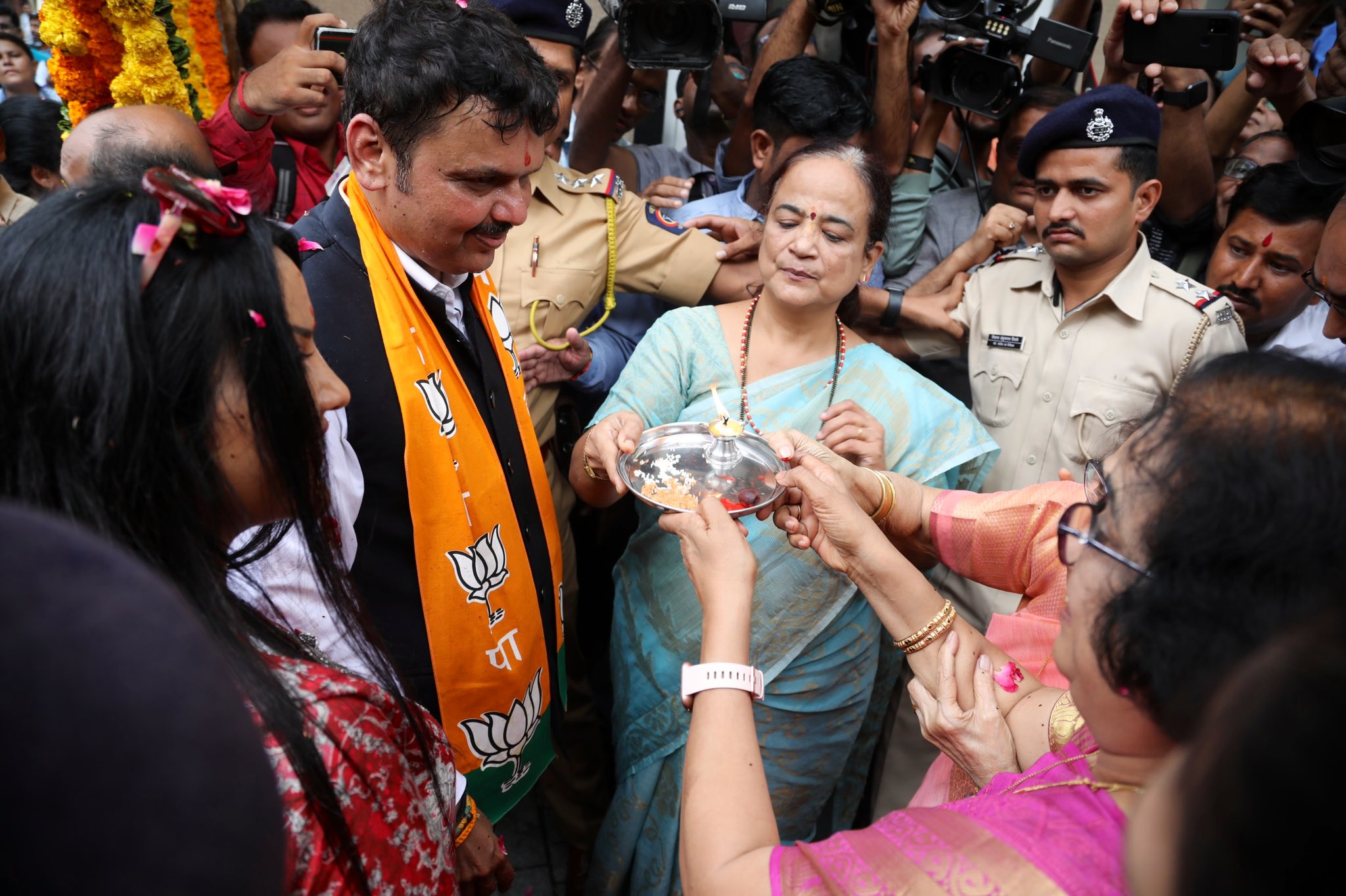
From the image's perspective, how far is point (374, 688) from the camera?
1051 millimetres

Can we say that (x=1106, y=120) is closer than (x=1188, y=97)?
Yes

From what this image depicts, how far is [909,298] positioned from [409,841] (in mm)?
2393

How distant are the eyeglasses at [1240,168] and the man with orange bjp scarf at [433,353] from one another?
271 centimetres

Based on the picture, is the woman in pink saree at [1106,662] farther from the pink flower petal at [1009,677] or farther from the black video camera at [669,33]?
the black video camera at [669,33]

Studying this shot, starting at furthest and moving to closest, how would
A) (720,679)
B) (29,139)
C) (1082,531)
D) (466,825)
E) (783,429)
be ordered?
1. (29,139)
2. (783,429)
3. (466,825)
4. (720,679)
5. (1082,531)

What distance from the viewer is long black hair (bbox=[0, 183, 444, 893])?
2.85 ft

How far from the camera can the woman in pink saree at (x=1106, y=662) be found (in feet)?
2.55

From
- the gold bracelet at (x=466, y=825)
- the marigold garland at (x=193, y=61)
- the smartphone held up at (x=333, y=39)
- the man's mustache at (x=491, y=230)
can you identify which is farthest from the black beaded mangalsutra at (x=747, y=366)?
the marigold garland at (x=193, y=61)

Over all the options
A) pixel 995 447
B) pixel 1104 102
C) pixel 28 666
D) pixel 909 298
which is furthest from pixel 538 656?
pixel 1104 102

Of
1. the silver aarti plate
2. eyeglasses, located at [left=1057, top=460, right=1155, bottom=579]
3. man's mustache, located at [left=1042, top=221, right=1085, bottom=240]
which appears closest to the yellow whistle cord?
the silver aarti plate

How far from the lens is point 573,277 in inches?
105

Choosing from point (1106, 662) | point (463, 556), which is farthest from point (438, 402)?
point (1106, 662)

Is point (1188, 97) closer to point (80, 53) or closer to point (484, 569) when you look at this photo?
point (484, 569)

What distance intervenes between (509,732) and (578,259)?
1448 millimetres
